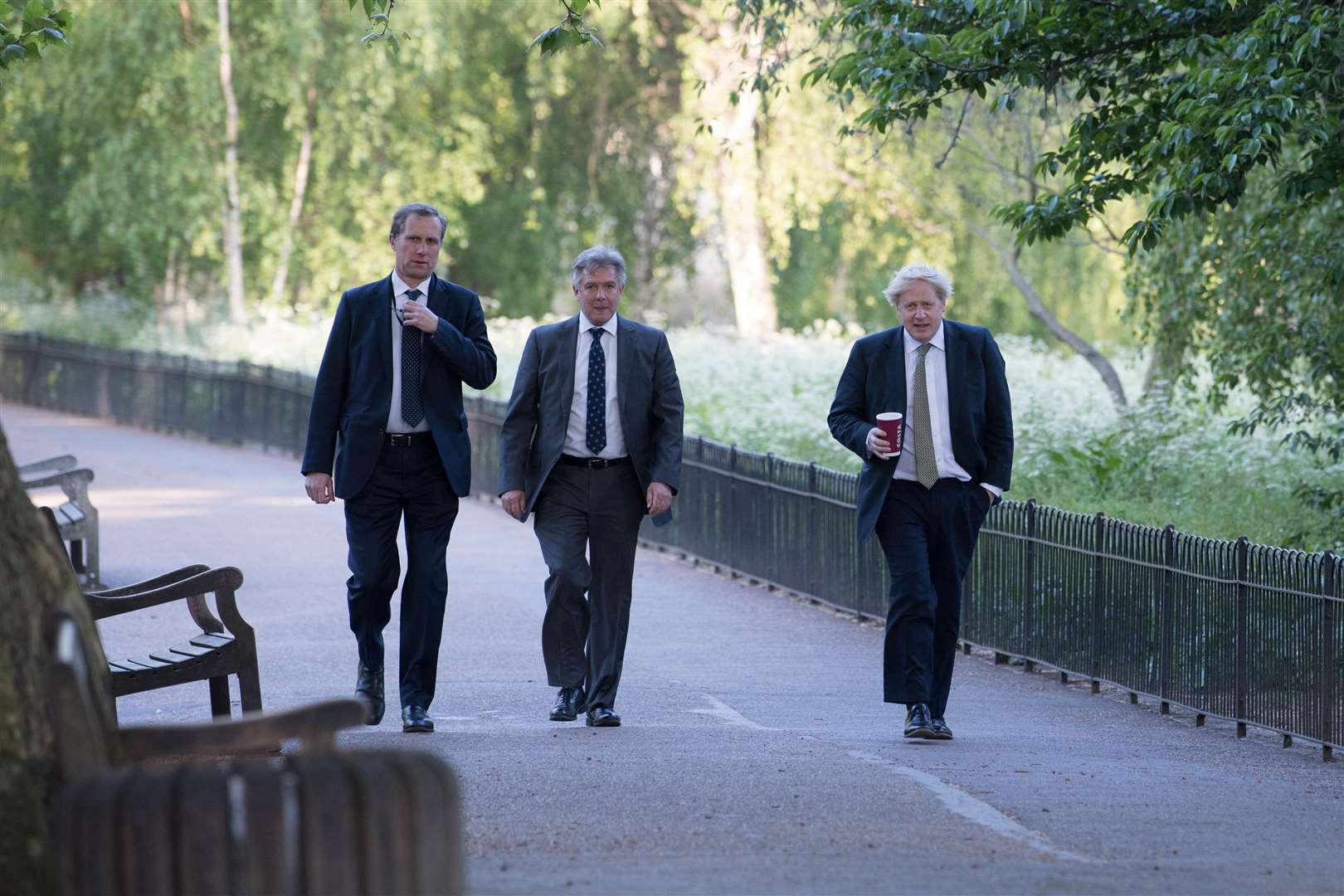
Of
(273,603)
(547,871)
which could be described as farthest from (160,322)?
(547,871)

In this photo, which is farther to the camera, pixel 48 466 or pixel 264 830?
pixel 48 466

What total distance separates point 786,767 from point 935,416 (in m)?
1.77

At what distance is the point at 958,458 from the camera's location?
308 inches

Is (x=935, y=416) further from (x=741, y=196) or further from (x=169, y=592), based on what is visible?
(x=741, y=196)

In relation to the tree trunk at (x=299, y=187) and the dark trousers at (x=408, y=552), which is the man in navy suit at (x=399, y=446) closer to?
the dark trousers at (x=408, y=552)

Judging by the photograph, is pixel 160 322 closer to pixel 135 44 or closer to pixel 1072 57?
pixel 135 44

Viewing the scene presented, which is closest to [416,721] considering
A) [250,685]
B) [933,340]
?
[250,685]

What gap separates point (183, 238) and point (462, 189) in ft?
16.6

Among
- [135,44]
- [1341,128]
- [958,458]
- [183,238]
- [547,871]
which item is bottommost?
[547,871]

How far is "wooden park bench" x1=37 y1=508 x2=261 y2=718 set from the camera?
646 cm

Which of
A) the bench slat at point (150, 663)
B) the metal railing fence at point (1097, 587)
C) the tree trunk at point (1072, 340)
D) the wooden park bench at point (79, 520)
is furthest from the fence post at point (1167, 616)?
the tree trunk at point (1072, 340)

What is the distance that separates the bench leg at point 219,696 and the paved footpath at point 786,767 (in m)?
0.49

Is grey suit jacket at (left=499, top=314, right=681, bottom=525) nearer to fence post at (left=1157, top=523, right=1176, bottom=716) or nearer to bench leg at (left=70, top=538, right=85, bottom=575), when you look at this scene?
fence post at (left=1157, top=523, right=1176, bottom=716)

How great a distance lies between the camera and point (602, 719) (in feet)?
25.7
